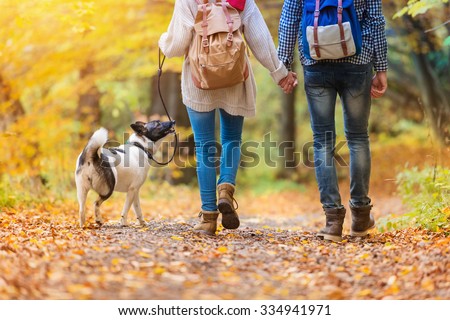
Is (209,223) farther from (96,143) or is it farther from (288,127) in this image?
(288,127)

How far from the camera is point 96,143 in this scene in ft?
17.5

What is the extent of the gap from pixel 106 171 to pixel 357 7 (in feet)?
8.61

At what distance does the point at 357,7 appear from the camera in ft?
16.6

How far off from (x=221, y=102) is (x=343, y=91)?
103cm

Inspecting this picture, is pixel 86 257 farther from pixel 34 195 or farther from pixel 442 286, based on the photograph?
pixel 34 195

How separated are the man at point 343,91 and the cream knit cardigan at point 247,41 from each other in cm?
18

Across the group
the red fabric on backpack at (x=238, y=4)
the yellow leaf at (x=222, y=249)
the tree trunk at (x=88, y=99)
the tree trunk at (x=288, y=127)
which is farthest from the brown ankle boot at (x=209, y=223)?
the tree trunk at (x=288, y=127)

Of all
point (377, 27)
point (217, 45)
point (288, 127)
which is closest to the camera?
point (217, 45)

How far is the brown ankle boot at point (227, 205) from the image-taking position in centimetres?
525

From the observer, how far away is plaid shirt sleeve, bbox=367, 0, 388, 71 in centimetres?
508

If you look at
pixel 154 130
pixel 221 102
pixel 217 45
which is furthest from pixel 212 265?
pixel 154 130

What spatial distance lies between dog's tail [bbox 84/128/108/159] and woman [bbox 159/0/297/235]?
30.4 inches

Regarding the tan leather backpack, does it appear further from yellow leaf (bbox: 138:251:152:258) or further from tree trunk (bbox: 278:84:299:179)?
tree trunk (bbox: 278:84:299:179)
